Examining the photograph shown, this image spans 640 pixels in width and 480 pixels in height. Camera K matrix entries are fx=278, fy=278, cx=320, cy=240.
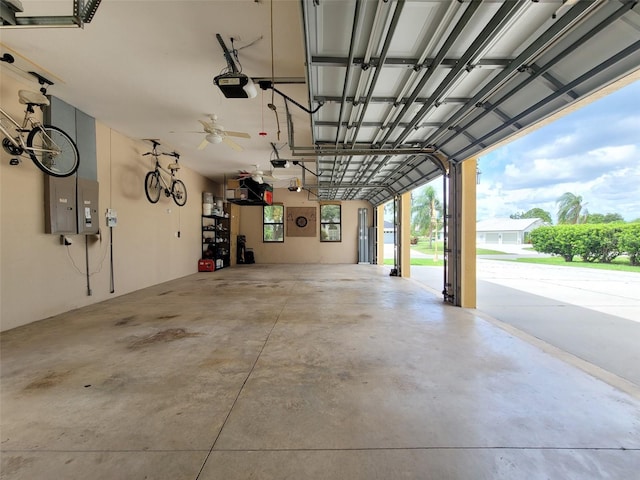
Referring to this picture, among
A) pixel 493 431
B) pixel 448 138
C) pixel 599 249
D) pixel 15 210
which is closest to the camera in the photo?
pixel 493 431

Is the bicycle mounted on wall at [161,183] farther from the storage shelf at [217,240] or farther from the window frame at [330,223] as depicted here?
the window frame at [330,223]

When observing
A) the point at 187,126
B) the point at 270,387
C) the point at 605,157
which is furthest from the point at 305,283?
the point at 605,157

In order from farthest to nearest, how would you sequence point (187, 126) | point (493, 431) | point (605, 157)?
point (605, 157)
point (187, 126)
point (493, 431)

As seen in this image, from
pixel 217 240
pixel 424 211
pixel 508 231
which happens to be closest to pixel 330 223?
pixel 217 240

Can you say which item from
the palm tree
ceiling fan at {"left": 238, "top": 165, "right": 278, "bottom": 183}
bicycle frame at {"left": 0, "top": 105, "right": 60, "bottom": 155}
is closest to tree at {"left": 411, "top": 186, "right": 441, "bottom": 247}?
the palm tree

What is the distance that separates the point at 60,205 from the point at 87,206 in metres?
0.51

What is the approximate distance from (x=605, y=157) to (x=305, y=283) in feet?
114

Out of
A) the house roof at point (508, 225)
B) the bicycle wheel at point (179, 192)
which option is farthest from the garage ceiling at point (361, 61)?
the house roof at point (508, 225)

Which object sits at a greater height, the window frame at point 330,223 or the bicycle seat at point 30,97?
the bicycle seat at point 30,97

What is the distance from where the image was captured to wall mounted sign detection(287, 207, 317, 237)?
12594 mm

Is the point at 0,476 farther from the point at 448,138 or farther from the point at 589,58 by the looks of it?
the point at 448,138

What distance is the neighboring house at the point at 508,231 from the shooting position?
93.1 ft

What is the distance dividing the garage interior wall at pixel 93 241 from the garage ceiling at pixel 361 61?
3.87ft

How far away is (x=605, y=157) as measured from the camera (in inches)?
1041
